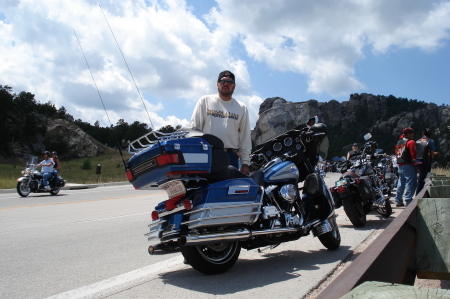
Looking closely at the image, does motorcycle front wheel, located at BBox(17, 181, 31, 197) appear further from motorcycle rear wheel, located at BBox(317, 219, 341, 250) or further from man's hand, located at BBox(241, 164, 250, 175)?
motorcycle rear wheel, located at BBox(317, 219, 341, 250)

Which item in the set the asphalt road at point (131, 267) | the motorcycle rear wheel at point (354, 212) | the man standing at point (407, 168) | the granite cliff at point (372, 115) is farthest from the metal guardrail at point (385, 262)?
the granite cliff at point (372, 115)

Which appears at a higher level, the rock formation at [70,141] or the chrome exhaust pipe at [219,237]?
the rock formation at [70,141]

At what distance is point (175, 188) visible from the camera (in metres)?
4.32

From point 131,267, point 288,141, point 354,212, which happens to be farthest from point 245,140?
point 354,212

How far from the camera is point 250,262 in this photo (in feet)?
17.3

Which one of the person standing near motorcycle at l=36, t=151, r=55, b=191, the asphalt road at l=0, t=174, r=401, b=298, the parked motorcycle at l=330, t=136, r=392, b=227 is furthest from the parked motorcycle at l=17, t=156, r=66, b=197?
the parked motorcycle at l=330, t=136, r=392, b=227

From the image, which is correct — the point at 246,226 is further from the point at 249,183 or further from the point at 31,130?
the point at 31,130

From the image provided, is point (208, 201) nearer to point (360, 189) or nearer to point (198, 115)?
point (198, 115)

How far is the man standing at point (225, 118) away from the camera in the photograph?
18.1 ft

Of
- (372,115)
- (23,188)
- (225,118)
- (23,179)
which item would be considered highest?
(372,115)

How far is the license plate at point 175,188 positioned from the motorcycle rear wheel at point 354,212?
437 cm

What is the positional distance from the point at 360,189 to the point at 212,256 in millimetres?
4287

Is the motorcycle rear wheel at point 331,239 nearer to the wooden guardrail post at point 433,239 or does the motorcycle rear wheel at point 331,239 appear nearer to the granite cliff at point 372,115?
the wooden guardrail post at point 433,239

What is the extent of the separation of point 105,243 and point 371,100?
169763 millimetres
